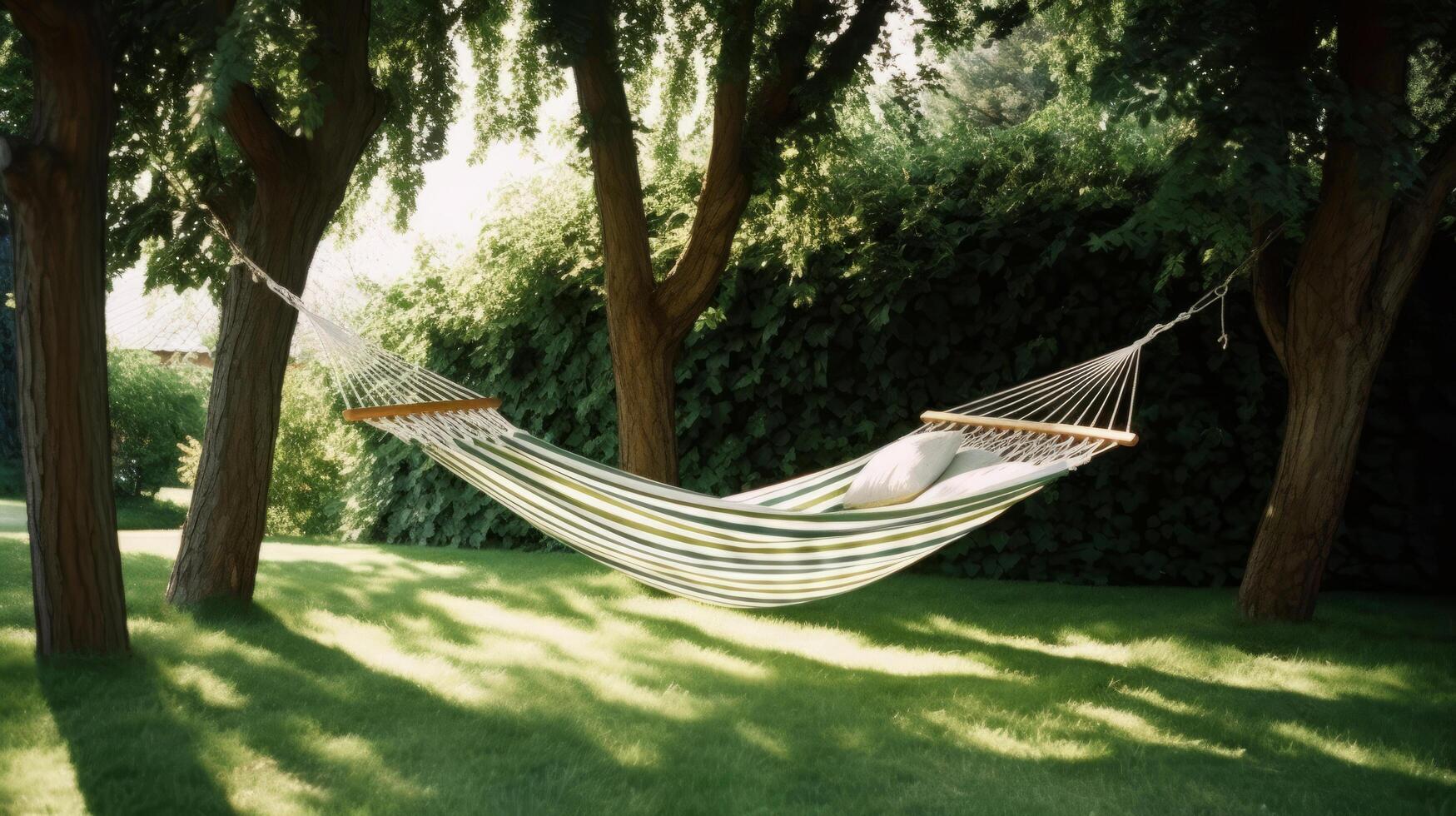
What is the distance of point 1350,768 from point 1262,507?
2.14 m

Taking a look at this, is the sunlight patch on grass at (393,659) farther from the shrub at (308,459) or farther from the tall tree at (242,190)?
the shrub at (308,459)

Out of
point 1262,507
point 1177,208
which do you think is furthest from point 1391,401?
point 1177,208

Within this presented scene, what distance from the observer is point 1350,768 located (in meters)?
2.44

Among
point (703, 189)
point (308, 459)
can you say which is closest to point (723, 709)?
point (703, 189)

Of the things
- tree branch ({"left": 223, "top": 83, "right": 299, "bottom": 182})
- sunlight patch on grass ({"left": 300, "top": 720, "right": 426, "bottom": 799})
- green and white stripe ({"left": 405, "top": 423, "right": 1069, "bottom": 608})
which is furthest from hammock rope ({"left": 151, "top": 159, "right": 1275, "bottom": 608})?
sunlight patch on grass ({"left": 300, "top": 720, "right": 426, "bottom": 799})

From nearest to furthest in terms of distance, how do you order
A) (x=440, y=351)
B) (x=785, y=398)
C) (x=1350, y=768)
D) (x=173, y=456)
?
1. (x=1350, y=768)
2. (x=785, y=398)
3. (x=440, y=351)
4. (x=173, y=456)

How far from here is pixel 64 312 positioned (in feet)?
8.38

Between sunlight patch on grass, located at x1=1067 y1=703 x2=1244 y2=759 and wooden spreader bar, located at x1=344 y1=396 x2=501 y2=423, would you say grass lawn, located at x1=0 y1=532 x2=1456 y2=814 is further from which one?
wooden spreader bar, located at x1=344 y1=396 x2=501 y2=423

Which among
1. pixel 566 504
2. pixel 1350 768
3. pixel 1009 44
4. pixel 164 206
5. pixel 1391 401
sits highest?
pixel 1009 44

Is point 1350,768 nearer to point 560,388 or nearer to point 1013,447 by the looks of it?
point 1013,447

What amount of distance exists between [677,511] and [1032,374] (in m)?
2.15

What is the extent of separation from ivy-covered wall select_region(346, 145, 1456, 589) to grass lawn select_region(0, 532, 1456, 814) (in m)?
0.48

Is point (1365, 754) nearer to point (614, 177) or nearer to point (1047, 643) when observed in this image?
point (1047, 643)

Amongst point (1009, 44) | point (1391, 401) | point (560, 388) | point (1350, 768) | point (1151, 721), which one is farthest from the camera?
point (1009, 44)
